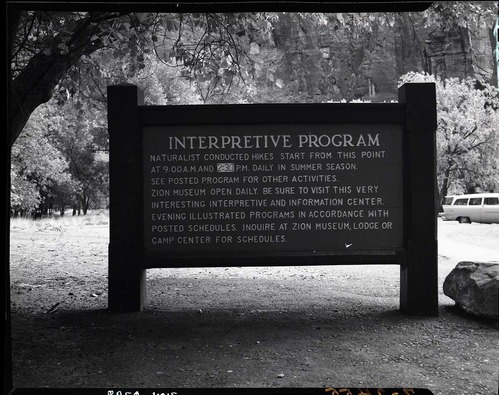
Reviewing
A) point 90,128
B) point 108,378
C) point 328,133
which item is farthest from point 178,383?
point 90,128

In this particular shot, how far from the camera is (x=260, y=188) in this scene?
521cm

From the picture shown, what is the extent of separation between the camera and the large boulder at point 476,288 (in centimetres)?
494

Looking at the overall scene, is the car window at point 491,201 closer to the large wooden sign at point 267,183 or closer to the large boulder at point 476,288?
the large boulder at point 476,288

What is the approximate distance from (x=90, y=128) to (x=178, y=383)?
19.9 m

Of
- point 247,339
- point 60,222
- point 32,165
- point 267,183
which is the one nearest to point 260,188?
point 267,183

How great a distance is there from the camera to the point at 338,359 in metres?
3.92

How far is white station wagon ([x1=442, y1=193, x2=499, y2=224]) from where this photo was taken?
11.2m

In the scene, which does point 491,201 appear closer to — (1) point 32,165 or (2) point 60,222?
(1) point 32,165

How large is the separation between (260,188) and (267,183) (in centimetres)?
10

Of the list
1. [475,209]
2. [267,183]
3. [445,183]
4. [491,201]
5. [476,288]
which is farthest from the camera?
[445,183]

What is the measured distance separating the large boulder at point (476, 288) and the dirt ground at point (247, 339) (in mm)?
162

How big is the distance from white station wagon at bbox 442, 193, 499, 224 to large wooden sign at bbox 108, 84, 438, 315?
6244 mm

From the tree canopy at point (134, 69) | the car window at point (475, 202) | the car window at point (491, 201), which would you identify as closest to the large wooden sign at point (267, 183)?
the tree canopy at point (134, 69)

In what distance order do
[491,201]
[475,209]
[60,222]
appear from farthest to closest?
[60,222]
[475,209]
[491,201]
